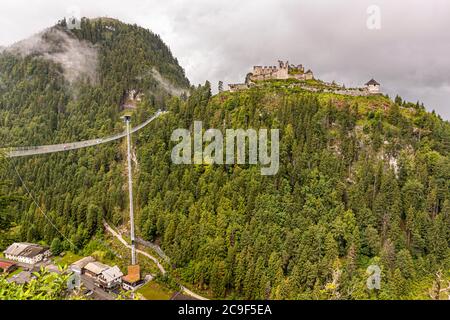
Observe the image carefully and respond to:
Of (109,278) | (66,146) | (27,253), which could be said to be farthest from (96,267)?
(66,146)

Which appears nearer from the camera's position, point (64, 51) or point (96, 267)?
point (96, 267)

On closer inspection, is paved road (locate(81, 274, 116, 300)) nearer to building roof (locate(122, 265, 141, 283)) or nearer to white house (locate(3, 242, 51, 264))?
building roof (locate(122, 265, 141, 283))

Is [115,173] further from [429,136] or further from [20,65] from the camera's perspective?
[20,65]

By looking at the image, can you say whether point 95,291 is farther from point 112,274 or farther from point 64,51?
point 64,51

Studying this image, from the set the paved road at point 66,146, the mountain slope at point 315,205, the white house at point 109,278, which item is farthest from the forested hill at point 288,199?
the white house at point 109,278

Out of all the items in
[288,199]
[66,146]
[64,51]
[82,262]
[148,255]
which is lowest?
[82,262]

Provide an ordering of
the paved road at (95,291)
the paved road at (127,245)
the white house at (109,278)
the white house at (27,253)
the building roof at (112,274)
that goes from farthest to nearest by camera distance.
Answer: the white house at (27,253) → the paved road at (127,245) → the building roof at (112,274) → the white house at (109,278) → the paved road at (95,291)

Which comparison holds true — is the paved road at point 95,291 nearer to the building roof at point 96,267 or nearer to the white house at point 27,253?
the building roof at point 96,267
